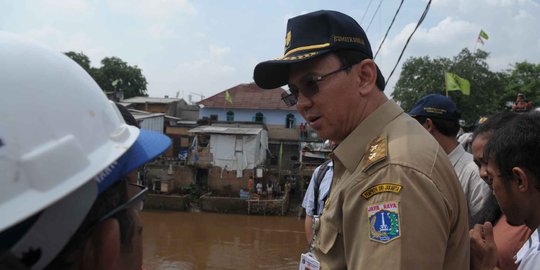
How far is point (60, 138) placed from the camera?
86 centimetres

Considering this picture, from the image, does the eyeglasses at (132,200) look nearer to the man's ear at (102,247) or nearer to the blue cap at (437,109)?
the man's ear at (102,247)

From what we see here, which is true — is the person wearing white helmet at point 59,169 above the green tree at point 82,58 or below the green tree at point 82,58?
below

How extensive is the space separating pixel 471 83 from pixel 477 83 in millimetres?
434

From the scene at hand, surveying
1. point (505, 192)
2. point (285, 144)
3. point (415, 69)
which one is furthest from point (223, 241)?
point (415, 69)

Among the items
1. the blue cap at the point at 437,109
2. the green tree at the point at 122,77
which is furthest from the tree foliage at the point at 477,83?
the green tree at the point at 122,77

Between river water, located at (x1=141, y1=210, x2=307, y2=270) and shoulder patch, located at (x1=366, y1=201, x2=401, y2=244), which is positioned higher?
shoulder patch, located at (x1=366, y1=201, x2=401, y2=244)

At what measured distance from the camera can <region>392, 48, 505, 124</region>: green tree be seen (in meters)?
29.0

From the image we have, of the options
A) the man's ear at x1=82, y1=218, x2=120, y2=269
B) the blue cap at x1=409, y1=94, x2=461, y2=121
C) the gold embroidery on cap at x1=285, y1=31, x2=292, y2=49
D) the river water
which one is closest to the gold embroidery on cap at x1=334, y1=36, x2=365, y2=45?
the gold embroidery on cap at x1=285, y1=31, x2=292, y2=49

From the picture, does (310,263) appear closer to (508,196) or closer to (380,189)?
(380,189)

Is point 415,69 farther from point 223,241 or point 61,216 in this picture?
point 61,216

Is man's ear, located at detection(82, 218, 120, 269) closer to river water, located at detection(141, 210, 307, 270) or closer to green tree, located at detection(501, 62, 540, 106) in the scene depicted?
river water, located at detection(141, 210, 307, 270)

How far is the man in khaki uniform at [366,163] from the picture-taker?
1268 millimetres

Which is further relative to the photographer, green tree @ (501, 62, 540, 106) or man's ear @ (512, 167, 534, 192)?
green tree @ (501, 62, 540, 106)

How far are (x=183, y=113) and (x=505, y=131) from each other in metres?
37.9
